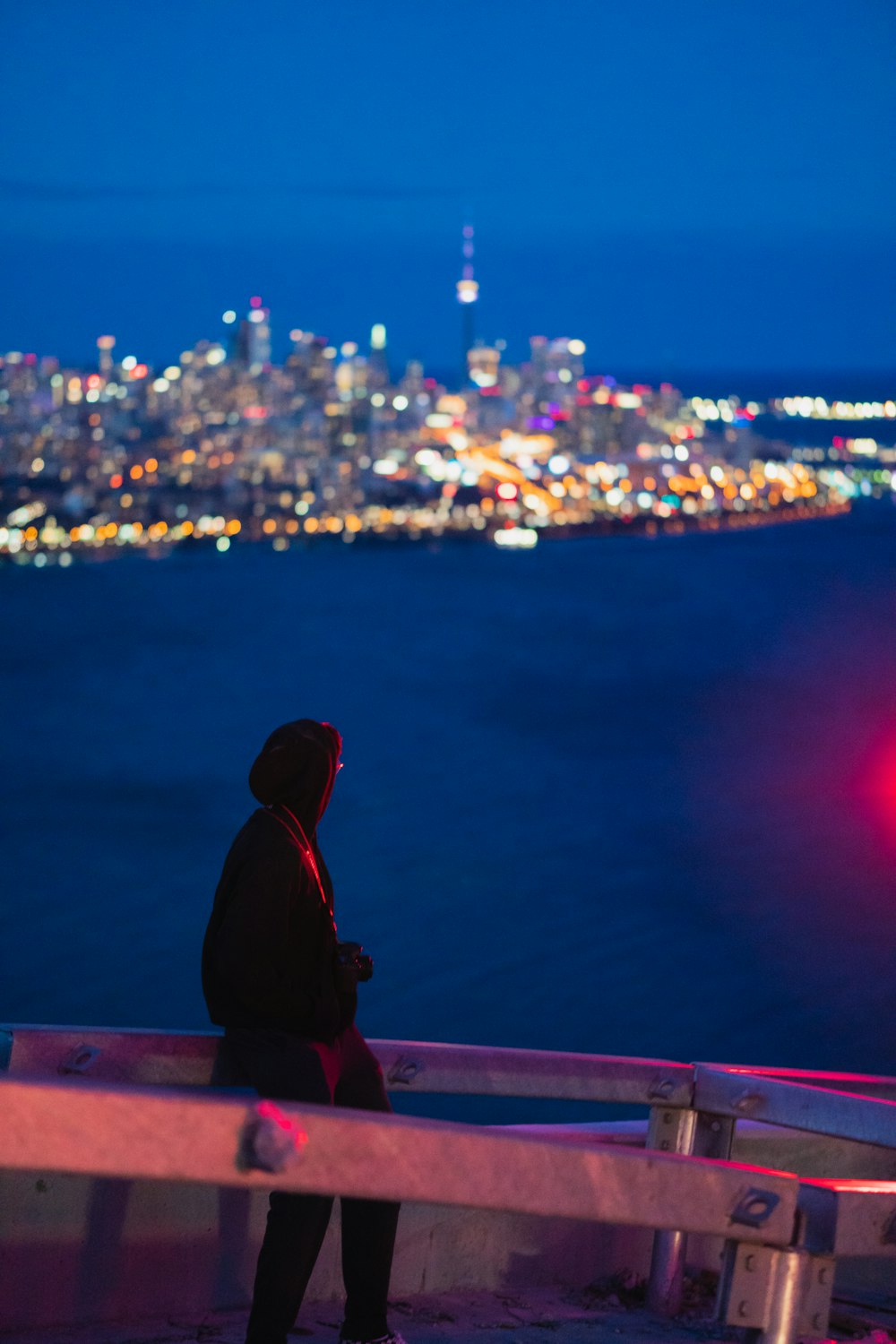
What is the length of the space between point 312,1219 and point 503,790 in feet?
89.9

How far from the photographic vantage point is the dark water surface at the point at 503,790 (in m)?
15.0

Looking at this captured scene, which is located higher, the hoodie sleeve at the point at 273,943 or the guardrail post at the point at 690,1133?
the hoodie sleeve at the point at 273,943

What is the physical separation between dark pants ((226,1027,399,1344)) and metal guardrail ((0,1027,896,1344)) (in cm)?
13

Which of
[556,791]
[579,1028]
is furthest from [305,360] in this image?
[579,1028]

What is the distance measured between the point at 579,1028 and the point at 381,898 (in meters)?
8.15

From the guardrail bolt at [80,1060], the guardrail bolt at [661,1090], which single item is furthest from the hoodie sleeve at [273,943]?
the guardrail bolt at [661,1090]

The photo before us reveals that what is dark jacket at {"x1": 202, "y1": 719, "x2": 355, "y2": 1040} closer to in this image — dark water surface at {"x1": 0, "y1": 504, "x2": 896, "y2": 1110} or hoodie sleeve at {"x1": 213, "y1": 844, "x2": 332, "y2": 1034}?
hoodie sleeve at {"x1": 213, "y1": 844, "x2": 332, "y2": 1034}

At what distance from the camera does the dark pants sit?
7.37 feet

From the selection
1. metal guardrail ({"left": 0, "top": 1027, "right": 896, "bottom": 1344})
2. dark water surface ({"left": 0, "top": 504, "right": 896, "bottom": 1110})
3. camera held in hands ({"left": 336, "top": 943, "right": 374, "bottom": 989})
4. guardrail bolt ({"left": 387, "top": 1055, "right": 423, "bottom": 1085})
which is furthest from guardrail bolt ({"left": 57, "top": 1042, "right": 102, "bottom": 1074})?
dark water surface ({"left": 0, "top": 504, "right": 896, "bottom": 1110})

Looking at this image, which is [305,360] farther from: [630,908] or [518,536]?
[630,908]

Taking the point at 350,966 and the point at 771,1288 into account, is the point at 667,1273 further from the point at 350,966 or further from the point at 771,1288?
the point at 771,1288

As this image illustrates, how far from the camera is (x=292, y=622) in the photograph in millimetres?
55969

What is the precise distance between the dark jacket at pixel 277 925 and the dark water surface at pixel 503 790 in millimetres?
9596

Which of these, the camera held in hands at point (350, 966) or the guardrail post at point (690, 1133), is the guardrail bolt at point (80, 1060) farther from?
the guardrail post at point (690, 1133)
